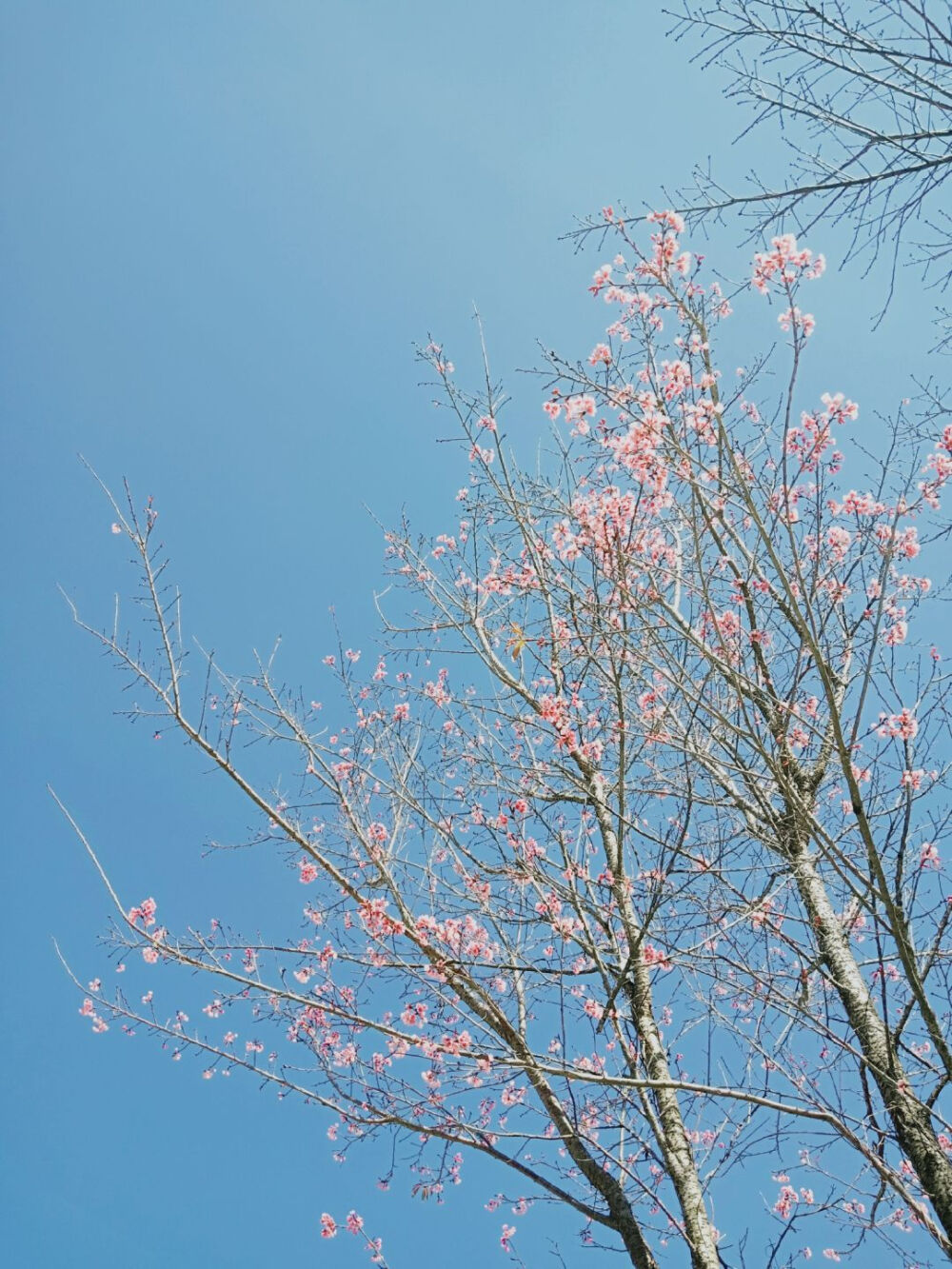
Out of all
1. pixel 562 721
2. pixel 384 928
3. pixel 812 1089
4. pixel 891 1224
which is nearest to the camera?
pixel 812 1089

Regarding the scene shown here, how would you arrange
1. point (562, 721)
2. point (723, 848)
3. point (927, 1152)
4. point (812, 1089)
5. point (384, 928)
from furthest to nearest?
point (562, 721)
point (723, 848)
point (384, 928)
point (927, 1152)
point (812, 1089)

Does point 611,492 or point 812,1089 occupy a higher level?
point 611,492

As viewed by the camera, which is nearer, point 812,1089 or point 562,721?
point 812,1089

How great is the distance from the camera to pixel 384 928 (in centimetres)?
380

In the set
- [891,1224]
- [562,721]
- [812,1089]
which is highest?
[562,721]

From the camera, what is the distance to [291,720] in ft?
15.3

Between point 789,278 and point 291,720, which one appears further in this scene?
point 291,720

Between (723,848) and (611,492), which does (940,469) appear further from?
(723,848)

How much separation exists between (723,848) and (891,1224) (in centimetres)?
265

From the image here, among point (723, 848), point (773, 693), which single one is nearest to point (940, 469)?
point (773, 693)

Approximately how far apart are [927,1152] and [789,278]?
3314 millimetres

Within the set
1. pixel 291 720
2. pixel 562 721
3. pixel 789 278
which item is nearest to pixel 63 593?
pixel 291 720

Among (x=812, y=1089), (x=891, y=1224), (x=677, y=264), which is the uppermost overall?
(x=677, y=264)

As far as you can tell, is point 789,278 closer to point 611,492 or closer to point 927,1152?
point 611,492
